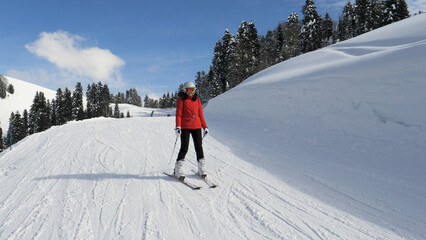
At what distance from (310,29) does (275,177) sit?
41939 millimetres

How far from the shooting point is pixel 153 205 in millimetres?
3723

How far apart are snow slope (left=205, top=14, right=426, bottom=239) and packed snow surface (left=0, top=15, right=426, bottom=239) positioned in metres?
0.03

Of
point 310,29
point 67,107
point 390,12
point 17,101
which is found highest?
point 390,12

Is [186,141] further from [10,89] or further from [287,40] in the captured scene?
[10,89]

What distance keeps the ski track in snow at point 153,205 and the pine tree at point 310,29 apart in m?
40.7

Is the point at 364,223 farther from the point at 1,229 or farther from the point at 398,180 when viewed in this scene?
the point at 1,229

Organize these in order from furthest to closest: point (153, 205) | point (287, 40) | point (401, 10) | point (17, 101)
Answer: point (17, 101) < point (287, 40) < point (401, 10) < point (153, 205)

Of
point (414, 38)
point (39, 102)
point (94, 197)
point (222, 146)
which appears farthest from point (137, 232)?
point (39, 102)

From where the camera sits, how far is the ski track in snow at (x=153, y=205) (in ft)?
9.81

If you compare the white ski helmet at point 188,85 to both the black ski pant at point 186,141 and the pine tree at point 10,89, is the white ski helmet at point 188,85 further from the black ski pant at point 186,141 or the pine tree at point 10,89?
the pine tree at point 10,89

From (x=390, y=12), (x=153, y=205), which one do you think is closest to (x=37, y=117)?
(x=153, y=205)

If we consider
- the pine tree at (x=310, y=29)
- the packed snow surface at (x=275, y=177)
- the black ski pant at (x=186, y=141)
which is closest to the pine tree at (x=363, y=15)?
the pine tree at (x=310, y=29)

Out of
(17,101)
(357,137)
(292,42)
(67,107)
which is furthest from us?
(17,101)

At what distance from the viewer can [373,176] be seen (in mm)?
4465
